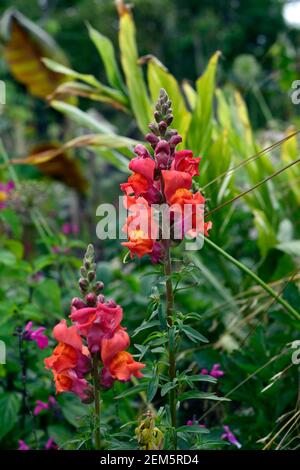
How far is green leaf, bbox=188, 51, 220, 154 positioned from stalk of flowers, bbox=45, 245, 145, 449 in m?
1.03

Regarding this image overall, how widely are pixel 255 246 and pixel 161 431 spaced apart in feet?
4.60

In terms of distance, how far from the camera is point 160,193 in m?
1.11

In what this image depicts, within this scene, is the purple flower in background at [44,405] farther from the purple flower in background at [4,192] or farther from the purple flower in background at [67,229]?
the purple flower in background at [67,229]

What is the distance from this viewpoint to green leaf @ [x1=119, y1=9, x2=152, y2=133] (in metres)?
2.21

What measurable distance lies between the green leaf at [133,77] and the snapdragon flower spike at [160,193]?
1072 millimetres

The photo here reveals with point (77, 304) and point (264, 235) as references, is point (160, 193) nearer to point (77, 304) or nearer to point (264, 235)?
point (77, 304)

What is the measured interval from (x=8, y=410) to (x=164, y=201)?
710 mm

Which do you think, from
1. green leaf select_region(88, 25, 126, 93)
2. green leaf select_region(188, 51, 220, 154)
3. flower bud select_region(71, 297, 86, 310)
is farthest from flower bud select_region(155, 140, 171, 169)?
green leaf select_region(88, 25, 126, 93)

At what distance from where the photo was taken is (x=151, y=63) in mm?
2166

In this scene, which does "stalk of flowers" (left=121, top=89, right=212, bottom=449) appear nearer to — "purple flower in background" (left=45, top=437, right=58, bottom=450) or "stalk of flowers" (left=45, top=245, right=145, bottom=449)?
"stalk of flowers" (left=45, top=245, right=145, bottom=449)

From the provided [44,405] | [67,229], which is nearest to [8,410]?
[44,405]

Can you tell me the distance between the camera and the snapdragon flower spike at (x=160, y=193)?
41.3 inches

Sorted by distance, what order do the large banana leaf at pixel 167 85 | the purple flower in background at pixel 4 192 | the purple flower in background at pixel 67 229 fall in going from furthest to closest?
the purple flower in background at pixel 67 229 → the purple flower in background at pixel 4 192 → the large banana leaf at pixel 167 85

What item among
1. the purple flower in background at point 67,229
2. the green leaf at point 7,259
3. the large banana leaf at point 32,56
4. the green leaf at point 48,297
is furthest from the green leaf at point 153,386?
the large banana leaf at point 32,56
